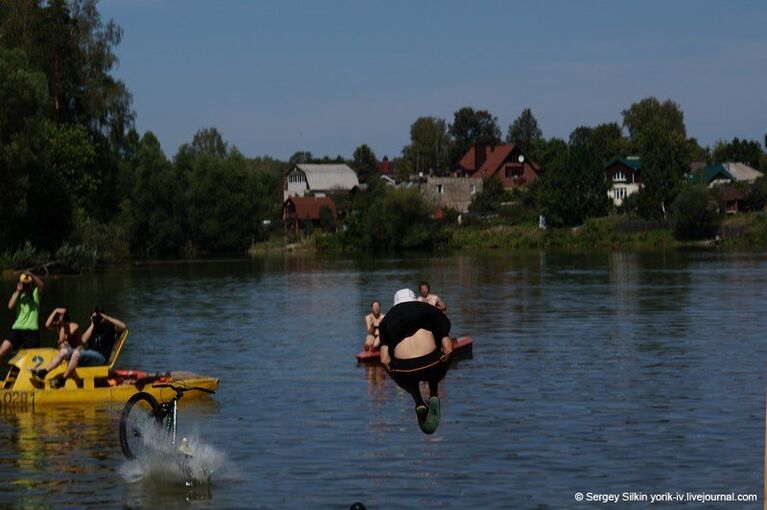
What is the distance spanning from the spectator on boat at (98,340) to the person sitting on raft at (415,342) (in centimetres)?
1231

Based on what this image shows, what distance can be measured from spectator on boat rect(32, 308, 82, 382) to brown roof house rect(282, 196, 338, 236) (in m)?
122

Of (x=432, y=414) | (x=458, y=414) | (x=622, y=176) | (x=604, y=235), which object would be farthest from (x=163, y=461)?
(x=622, y=176)

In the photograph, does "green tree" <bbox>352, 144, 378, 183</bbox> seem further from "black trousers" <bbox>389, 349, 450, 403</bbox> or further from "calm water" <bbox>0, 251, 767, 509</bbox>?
"black trousers" <bbox>389, 349, 450, 403</bbox>

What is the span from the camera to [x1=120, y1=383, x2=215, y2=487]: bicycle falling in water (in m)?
18.9

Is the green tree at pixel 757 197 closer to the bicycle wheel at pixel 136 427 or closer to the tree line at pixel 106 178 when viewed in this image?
the tree line at pixel 106 178

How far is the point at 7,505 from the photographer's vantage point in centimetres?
1767

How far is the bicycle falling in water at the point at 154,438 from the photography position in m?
18.9

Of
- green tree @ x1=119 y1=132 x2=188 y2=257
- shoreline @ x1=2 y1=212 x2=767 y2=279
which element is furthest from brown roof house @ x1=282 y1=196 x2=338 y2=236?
green tree @ x1=119 y1=132 x2=188 y2=257

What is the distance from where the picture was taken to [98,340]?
2600 cm

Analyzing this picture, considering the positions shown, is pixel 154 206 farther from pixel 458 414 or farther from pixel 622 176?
pixel 458 414

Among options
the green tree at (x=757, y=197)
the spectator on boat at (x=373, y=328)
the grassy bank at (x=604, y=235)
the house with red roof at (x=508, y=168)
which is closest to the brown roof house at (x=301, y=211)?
the house with red roof at (x=508, y=168)

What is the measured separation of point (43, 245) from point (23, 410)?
52.0 m

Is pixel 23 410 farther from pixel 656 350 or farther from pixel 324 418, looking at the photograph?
pixel 656 350

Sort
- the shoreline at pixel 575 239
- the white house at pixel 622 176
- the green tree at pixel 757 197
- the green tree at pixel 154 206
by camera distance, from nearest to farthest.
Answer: the shoreline at pixel 575 239 → the green tree at pixel 154 206 → the green tree at pixel 757 197 → the white house at pixel 622 176
